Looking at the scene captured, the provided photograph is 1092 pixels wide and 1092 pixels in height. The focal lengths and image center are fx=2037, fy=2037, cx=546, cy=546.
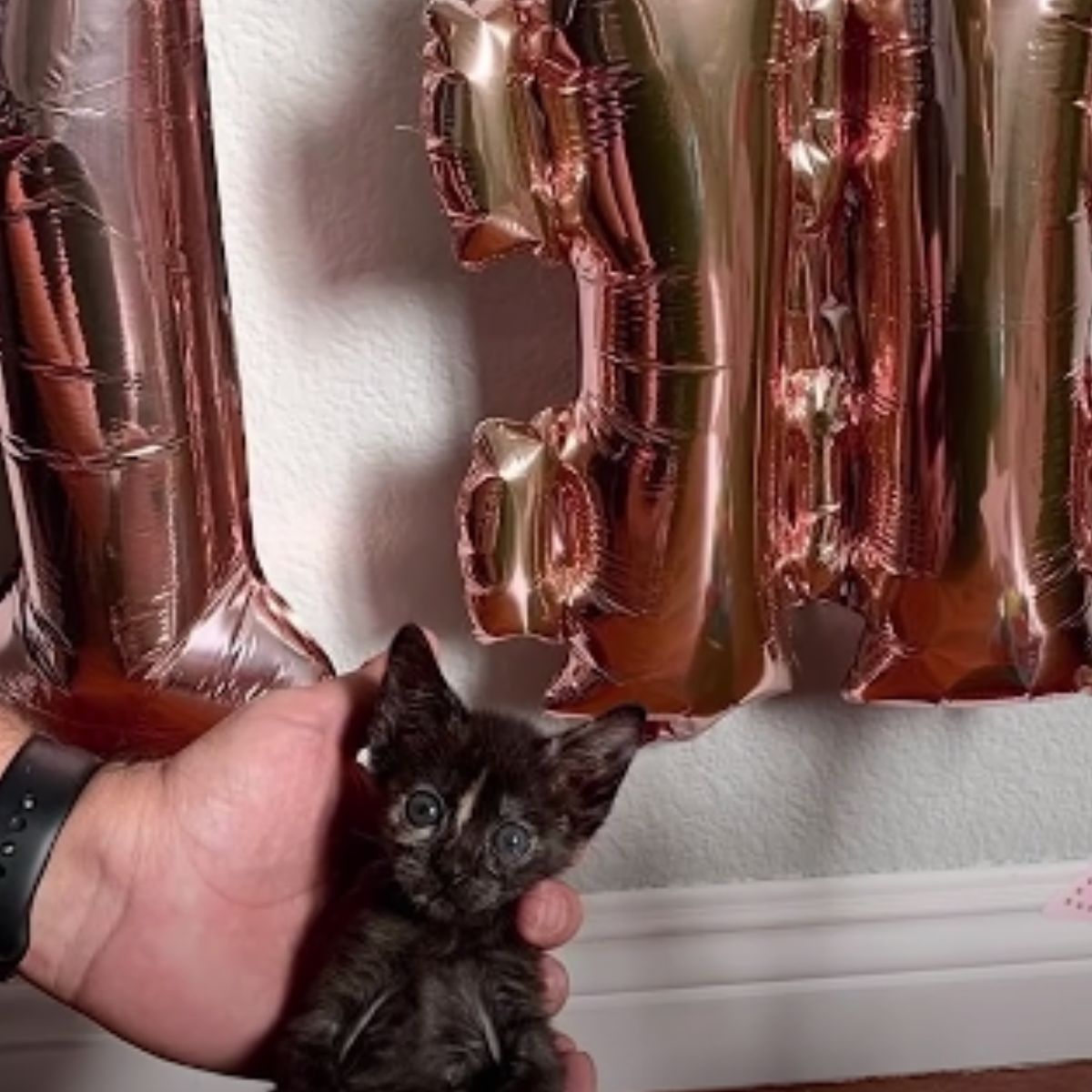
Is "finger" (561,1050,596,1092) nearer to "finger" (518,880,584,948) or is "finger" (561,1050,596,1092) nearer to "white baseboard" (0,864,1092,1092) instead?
"finger" (518,880,584,948)

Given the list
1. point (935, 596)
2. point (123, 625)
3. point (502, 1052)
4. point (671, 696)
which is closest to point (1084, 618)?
point (935, 596)

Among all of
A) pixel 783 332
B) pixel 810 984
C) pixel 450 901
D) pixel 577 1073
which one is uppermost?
→ pixel 783 332

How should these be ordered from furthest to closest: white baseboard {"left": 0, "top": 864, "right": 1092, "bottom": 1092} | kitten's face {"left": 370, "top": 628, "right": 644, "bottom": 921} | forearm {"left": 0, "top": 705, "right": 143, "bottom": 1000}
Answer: white baseboard {"left": 0, "top": 864, "right": 1092, "bottom": 1092} → forearm {"left": 0, "top": 705, "right": 143, "bottom": 1000} → kitten's face {"left": 370, "top": 628, "right": 644, "bottom": 921}

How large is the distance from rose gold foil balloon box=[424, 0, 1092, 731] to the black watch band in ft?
0.77

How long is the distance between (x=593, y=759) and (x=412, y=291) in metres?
0.32

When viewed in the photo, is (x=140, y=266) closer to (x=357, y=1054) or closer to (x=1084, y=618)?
(x=357, y=1054)

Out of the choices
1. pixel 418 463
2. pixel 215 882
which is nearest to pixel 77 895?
pixel 215 882

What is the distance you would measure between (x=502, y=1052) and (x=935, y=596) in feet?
1.10

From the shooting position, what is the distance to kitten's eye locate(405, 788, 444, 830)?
89cm

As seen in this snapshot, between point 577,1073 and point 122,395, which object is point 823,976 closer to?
point 577,1073

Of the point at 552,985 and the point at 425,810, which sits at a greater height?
the point at 425,810

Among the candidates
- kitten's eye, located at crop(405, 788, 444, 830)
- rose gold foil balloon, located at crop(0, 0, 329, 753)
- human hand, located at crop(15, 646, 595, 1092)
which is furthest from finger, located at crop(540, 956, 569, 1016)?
rose gold foil balloon, located at crop(0, 0, 329, 753)

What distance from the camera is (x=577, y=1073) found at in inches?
37.9

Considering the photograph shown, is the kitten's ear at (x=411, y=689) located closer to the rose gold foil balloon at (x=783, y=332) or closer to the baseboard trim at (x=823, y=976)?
the rose gold foil balloon at (x=783, y=332)
